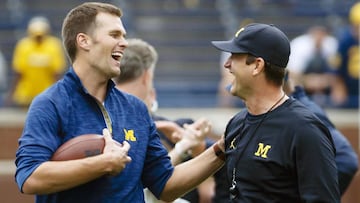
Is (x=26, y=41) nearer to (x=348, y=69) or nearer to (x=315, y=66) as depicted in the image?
(x=315, y=66)

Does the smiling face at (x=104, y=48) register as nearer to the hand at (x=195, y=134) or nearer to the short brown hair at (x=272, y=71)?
the short brown hair at (x=272, y=71)

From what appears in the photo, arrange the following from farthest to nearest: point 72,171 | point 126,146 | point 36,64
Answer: point 36,64 < point 126,146 < point 72,171

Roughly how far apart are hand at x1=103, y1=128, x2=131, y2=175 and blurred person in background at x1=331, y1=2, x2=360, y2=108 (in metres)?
8.55

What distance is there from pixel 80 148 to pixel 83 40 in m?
0.59

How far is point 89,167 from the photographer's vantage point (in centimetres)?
438

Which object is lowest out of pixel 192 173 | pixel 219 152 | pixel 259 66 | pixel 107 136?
pixel 192 173

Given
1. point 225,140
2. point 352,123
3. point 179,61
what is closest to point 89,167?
point 225,140

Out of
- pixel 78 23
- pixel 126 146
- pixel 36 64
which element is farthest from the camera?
pixel 36 64

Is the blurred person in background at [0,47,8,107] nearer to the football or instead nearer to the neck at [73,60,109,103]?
the neck at [73,60,109,103]

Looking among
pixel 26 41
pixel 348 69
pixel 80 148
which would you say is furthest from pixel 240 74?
pixel 26 41

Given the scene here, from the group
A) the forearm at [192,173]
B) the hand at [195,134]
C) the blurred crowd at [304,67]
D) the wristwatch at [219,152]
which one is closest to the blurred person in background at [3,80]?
the blurred crowd at [304,67]

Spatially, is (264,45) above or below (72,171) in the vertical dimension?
above

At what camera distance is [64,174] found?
4.39 metres

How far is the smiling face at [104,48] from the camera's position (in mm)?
4770
